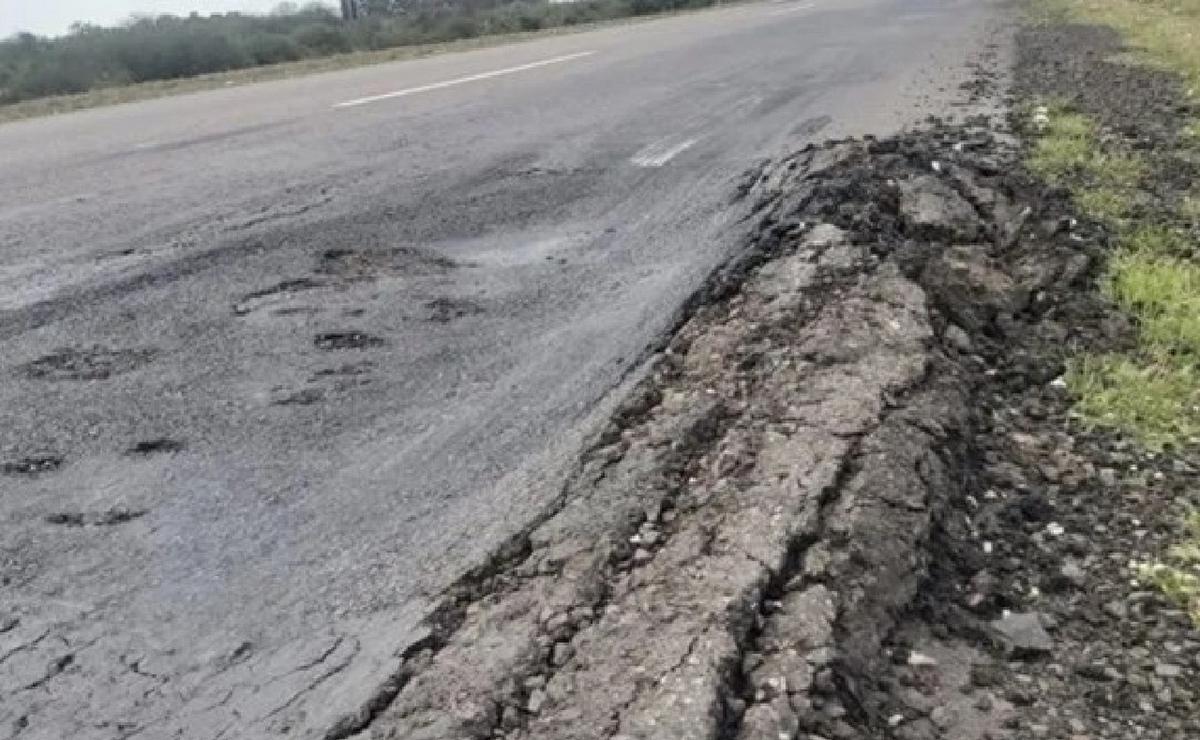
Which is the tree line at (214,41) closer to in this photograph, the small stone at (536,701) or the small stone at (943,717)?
the small stone at (536,701)

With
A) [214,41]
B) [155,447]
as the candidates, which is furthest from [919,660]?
[214,41]

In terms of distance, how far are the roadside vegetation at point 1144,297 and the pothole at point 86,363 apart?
304 cm

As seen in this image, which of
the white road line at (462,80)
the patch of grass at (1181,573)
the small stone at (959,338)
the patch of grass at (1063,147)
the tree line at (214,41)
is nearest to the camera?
the patch of grass at (1181,573)

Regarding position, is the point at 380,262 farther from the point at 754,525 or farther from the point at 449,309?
the point at 754,525

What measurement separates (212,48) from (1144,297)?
20.7 meters

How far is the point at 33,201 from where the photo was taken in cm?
646

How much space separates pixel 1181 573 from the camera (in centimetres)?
253

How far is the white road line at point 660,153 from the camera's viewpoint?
267 inches

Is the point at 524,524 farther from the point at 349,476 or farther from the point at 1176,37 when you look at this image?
the point at 1176,37

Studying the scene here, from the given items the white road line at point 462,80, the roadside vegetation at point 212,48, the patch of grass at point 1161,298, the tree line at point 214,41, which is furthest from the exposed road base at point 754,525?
the tree line at point 214,41

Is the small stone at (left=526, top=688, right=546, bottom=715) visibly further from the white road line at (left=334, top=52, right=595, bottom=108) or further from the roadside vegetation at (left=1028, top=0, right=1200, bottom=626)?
the white road line at (left=334, top=52, right=595, bottom=108)

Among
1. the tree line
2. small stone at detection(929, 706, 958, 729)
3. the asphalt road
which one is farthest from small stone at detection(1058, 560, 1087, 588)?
the tree line

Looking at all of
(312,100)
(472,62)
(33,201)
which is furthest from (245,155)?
(472,62)

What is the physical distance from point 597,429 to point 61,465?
151cm
